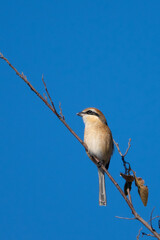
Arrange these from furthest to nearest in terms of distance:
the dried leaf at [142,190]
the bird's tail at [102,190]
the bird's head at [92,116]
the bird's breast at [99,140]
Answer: the bird's head at [92,116] < the bird's breast at [99,140] < the bird's tail at [102,190] < the dried leaf at [142,190]

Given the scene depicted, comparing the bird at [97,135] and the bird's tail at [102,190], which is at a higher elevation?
the bird at [97,135]

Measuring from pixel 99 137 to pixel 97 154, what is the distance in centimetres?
27

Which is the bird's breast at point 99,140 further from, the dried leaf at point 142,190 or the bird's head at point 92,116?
the dried leaf at point 142,190

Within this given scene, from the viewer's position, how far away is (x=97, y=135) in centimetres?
504

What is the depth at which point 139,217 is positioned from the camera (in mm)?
2375

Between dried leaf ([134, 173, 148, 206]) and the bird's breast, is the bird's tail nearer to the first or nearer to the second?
the bird's breast

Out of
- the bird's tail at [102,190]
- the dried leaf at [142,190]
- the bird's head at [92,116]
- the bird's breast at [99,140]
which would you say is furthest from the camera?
the bird's head at [92,116]

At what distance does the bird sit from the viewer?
16.5ft

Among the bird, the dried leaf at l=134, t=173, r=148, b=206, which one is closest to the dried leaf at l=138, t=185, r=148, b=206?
the dried leaf at l=134, t=173, r=148, b=206

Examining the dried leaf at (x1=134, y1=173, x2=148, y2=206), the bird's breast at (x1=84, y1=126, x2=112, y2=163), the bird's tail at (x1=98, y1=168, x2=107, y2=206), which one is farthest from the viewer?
the bird's breast at (x1=84, y1=126, x2=112, y2=163)

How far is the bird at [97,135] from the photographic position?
16.5 feet

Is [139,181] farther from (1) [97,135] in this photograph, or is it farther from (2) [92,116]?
(2) [92,116]

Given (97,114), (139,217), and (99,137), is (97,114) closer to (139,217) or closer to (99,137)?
(99,137)

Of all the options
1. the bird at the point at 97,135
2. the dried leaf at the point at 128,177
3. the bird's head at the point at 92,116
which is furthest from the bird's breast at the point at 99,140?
the dried leaf at the point at 128,177
